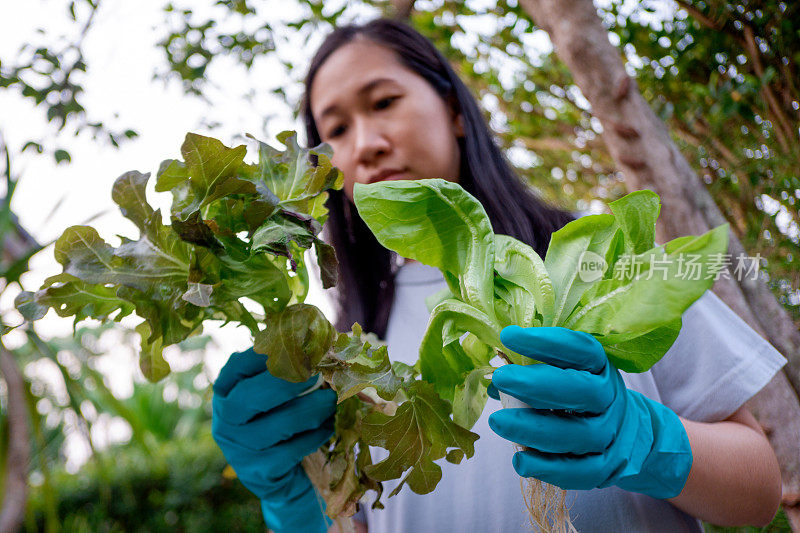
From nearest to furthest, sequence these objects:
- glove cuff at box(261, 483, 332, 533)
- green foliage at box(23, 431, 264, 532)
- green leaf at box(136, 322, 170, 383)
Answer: green leaf at box(136, 322, 170, 383), glove cuff at box(261, 483, 332, 533), green foliage at box(23, 431, 264, 532)

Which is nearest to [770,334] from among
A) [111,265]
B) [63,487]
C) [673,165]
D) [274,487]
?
[673,165]

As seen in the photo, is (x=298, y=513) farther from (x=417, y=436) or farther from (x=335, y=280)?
(x=335, y=280)

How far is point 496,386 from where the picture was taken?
66 centimetres

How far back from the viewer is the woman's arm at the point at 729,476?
87cm

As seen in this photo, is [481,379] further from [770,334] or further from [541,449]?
[770,334]

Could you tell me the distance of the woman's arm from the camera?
867 mm

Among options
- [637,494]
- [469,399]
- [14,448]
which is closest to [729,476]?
[637,494]

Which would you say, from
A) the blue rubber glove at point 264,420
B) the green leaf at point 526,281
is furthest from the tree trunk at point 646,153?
the blue rubber glove at point 264,420

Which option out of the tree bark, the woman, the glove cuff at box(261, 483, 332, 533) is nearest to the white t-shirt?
the woman

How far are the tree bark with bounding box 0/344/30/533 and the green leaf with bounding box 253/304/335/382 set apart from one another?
1953 millimetres

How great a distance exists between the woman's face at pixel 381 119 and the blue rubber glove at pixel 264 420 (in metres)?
0.51

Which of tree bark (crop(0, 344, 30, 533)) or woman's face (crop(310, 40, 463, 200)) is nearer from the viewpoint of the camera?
woman's face (crop(310, 40, 463, 200))

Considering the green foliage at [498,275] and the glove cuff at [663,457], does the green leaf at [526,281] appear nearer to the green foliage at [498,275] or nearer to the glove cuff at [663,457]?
the green foliage at [498,275]

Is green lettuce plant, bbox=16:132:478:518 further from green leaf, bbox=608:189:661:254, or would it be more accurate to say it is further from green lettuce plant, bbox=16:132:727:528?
green leaf, bbox=608:189:661:254
